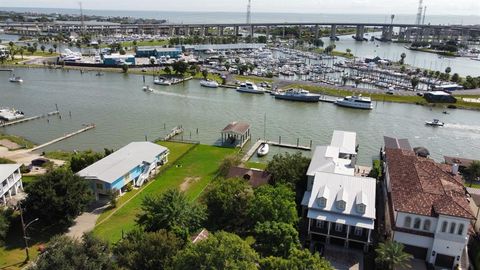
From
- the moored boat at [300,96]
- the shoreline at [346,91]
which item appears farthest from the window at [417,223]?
the shoreline at [346,91]

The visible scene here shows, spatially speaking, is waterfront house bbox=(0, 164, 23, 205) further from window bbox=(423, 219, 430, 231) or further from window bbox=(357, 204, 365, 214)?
window bbox=(423, 219, 430, 231)

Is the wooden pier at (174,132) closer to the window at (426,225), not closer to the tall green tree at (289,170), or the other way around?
the tall green tree at (289,170)

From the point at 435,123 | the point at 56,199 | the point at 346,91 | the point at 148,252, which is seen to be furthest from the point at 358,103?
the point at 148,252

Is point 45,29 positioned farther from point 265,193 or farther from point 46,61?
point 265,193

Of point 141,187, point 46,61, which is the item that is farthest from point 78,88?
point 141,187

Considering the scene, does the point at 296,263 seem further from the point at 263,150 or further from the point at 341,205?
the point at 263,150

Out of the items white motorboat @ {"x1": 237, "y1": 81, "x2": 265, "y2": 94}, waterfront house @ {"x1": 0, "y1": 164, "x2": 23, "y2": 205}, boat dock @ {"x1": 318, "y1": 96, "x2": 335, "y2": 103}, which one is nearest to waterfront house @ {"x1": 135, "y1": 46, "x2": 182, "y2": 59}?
white motorboat @ {"x1": 237, "y1": 81, "x2": 265, "y2": 94}
